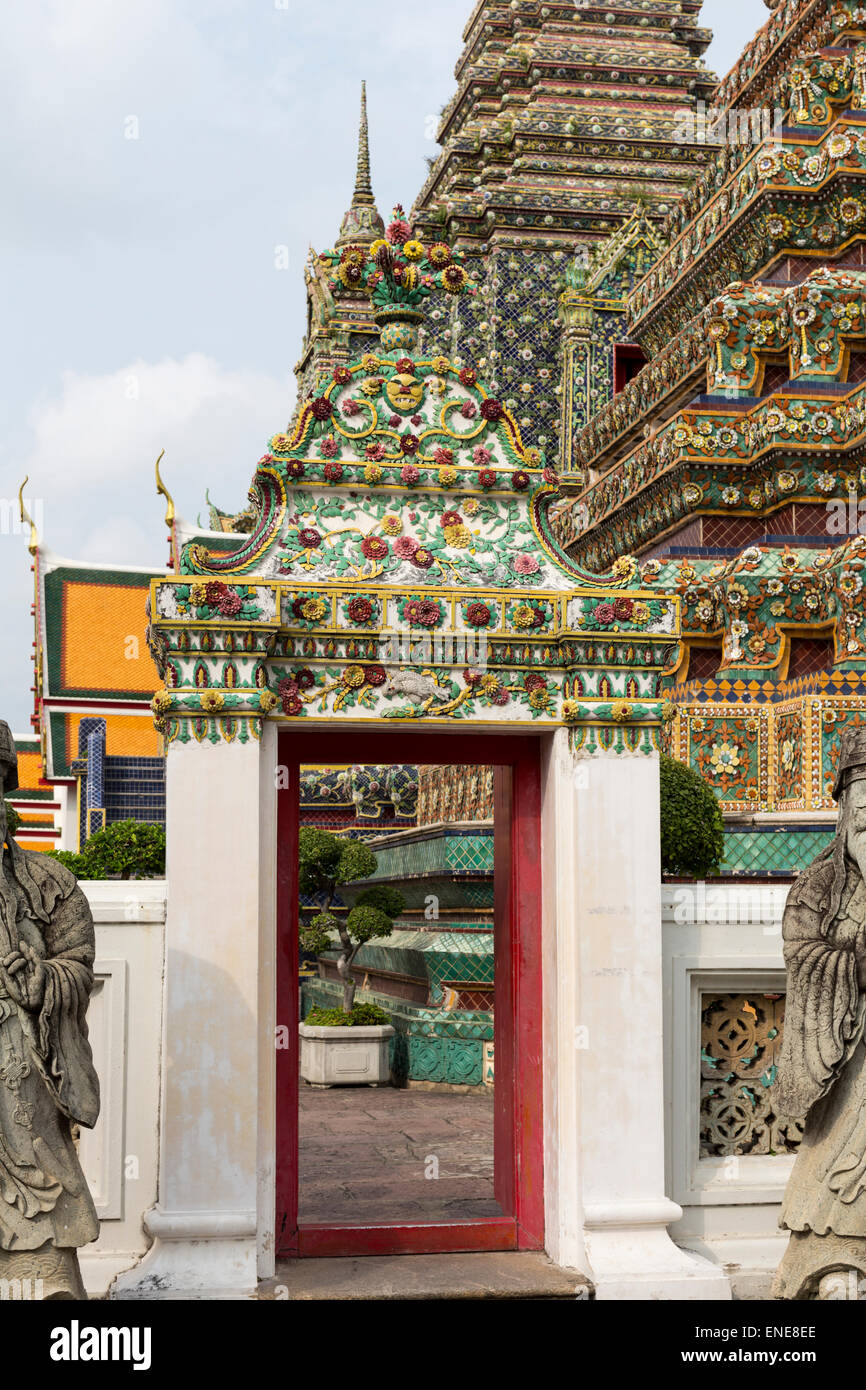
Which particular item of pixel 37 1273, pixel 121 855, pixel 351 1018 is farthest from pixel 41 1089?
pixel 121 855

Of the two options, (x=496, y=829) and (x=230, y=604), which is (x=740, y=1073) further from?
(x=230, y=604)

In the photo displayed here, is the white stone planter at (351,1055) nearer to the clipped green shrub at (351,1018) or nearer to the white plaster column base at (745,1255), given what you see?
the clipped green shrub at (351,1018)

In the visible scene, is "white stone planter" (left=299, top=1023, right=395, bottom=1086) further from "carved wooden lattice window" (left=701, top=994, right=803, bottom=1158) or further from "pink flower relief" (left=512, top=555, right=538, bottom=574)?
"pink flower relief" (left=512, top=555, right=538, bottom=574)

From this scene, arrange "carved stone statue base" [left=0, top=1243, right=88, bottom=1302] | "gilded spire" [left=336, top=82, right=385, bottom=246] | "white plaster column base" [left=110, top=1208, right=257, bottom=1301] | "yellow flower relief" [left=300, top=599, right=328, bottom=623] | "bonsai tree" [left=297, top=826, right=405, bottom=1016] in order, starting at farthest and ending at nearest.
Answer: "gilded spire" [left=336, top=82, right=385, bottom=246] < "bonsai tree" [left=297, top=826, right=405, bottom=1016] < "yellow flower relief" [left=300, top=599, right=328, bottom=623] < "white plaster column base" [left=110, top=1208, right=257, bottom=1301] < "carved stone statue base" [left=0, top=1243, right=88, bottom=1302]

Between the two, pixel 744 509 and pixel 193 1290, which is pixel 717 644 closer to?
pixel 744 509

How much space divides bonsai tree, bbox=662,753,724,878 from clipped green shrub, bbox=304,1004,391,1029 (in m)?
5.21

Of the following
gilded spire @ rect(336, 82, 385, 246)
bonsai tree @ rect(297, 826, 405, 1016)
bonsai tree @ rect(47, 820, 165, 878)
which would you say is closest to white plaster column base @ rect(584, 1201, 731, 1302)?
bonsai tree @ rect(297, 826, 405, 1016)

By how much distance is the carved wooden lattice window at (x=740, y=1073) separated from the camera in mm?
8570

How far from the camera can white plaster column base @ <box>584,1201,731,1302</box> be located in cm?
769

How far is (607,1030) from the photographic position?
26.5 feet

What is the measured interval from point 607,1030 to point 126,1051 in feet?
8.03

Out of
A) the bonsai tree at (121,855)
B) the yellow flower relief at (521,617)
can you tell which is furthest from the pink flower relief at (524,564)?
the bonsai tree at (121,855)
